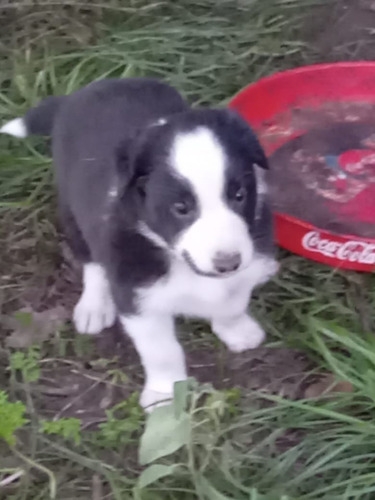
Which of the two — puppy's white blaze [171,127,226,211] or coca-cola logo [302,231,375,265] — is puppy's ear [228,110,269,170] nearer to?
puppy's white blaze [171,127,226,211]

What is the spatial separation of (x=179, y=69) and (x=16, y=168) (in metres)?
0.83

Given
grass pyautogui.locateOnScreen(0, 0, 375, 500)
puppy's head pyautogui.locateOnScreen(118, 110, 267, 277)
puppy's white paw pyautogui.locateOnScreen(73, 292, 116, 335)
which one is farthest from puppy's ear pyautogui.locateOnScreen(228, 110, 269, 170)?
puppy's white paw pyautogui.locateOnScreen(73, 292, 116, 335)

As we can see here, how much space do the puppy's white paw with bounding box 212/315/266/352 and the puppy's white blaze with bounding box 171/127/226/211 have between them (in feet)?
2.86

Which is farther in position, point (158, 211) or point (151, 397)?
point (151, 397)

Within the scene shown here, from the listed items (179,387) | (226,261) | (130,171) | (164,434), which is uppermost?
(130,171)

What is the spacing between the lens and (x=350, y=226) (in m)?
2.81

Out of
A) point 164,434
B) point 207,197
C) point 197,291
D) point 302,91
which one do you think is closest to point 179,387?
point 164,434

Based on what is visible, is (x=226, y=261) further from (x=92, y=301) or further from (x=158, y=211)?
(x=92, y=301)

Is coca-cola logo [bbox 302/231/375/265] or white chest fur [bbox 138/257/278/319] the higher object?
white chest fur [bbox 138/257/278/319]

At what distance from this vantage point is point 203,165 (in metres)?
1.71

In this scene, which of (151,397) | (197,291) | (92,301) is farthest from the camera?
(92,301)

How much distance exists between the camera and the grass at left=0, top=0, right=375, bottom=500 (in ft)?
7.06

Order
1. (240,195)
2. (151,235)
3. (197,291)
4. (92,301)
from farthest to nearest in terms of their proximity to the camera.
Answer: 1. (92,301)
2. (197,291)
3. (151,235)
4. (240,195)

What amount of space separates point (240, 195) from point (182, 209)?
0.15m
